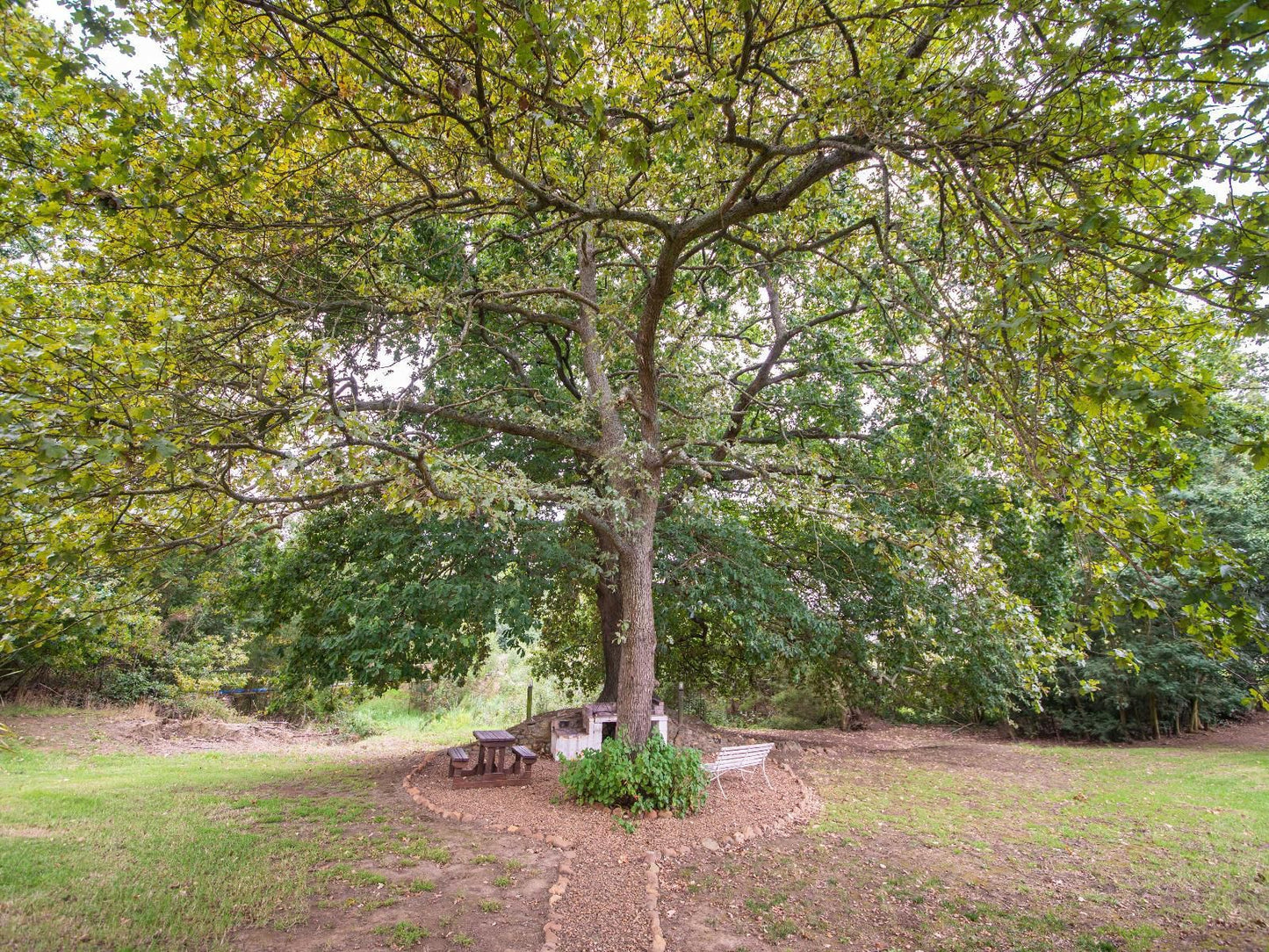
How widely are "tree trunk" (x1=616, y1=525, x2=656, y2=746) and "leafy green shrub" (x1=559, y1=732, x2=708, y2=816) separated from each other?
0.23m

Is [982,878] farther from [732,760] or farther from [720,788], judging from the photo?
[720,788]

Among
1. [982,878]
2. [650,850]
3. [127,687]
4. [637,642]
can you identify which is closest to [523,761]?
[637,642]

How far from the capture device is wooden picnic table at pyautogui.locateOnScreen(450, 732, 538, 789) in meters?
7.68

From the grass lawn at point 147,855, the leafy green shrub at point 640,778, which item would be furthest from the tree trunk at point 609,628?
the grass lawn at point 147,855

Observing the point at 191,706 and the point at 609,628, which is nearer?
the point at 609,628

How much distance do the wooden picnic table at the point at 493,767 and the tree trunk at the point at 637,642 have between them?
1.75 m

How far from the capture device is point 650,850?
5.27m

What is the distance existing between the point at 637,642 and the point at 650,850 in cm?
213

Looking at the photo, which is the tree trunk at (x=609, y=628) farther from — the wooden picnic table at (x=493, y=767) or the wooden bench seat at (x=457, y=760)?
the wooden bench seat at (x=457, y=760)

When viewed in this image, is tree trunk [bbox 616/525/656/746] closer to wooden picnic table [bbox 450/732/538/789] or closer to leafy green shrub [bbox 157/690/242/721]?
wooden picnic table [bbox 450/732/538/789]

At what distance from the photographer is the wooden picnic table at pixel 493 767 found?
7.68m

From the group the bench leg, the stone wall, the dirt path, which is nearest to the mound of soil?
the dirt path

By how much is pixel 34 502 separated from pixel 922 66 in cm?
574

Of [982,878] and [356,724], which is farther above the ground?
[356,724]
